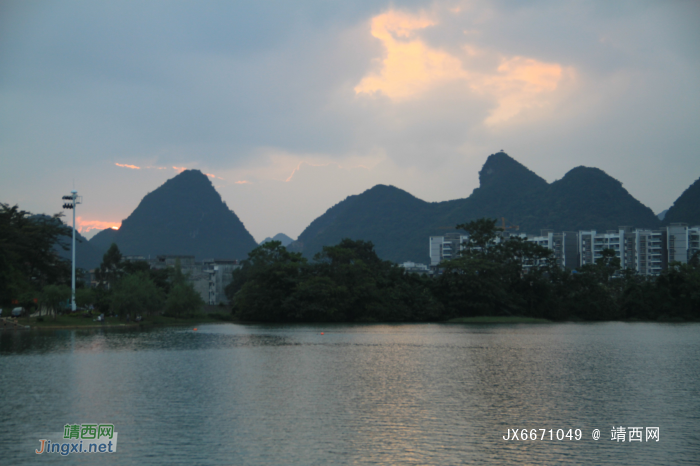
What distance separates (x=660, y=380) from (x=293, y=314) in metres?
54.5

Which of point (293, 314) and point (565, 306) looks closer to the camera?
point (293, 314)

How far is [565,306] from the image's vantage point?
82.1m

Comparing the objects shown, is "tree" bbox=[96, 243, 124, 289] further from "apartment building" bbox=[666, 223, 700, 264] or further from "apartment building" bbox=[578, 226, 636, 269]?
"apartment building" bbox=[666, 223, 700, 264]

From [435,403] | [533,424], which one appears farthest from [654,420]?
[435,403]

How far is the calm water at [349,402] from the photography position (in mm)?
14312

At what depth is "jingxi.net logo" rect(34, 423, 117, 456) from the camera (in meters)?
14.6

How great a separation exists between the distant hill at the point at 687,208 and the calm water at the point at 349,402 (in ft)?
516

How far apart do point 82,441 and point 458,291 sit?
66.5 meters

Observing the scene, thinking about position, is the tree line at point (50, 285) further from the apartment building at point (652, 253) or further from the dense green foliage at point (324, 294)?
the apartment building at point (652, 253)

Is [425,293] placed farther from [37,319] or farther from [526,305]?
[37,319]

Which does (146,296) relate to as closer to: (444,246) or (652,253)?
(652,253)

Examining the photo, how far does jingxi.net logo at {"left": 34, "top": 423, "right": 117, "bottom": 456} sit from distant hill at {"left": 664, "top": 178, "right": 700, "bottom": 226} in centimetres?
18594

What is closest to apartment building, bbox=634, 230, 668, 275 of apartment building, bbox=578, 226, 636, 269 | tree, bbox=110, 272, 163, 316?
apartment building, bbox=578, 226, 636, 269

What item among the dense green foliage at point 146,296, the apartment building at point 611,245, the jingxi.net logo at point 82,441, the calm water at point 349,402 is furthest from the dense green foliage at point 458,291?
the apartment building at point 611,245
